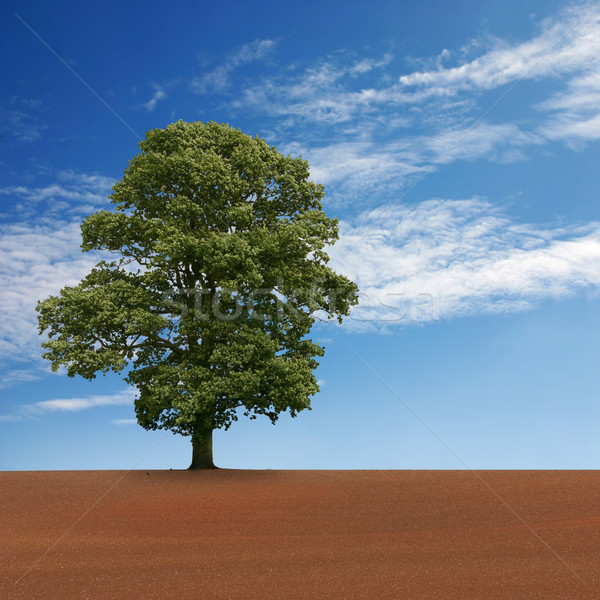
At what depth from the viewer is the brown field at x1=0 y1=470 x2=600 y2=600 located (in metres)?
11.9

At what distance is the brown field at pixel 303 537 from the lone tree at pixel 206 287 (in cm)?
427

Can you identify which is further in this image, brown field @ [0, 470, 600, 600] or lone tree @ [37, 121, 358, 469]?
lone tree @ [37, 121, 358, 469]

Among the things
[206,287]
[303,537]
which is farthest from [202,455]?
[303,537]

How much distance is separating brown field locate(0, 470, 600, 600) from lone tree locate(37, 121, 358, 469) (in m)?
4.27

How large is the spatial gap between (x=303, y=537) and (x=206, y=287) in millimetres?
16442

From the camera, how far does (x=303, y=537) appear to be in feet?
51.9

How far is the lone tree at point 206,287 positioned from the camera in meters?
27.0

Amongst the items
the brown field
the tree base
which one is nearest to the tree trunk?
the tree base

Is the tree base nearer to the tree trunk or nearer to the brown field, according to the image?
the tree trunk

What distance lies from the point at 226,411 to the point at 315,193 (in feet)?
40.0

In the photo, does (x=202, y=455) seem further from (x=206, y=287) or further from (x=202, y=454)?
(x=206, y=287)

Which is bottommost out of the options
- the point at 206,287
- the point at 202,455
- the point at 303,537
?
the point at 303,537

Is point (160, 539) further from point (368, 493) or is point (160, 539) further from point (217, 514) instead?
point (368, 493)

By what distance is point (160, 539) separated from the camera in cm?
1614
